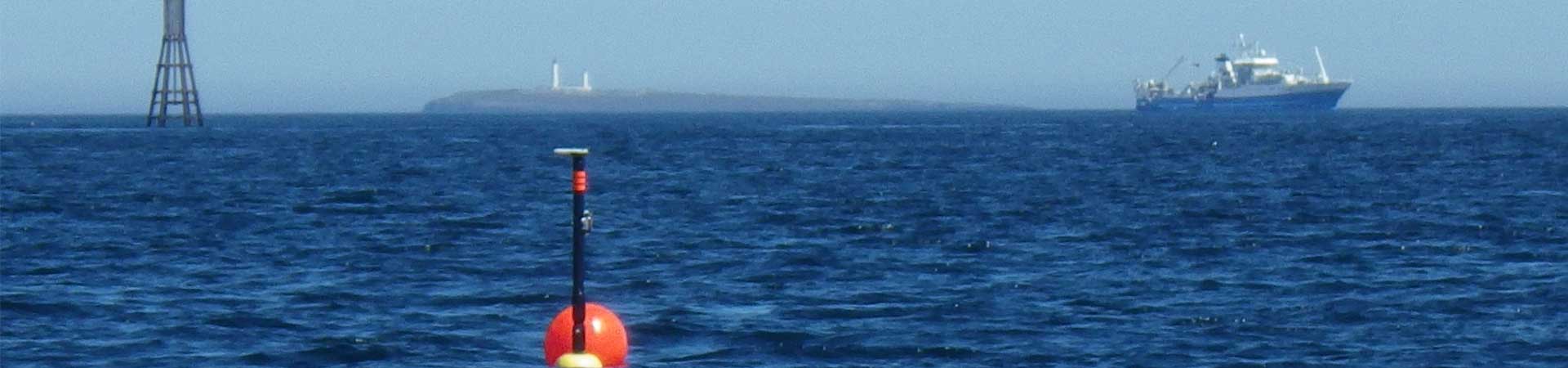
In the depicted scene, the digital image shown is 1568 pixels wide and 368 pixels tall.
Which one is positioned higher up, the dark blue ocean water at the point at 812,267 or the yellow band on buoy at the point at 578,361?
the yellow band on buoy at the point at 578,361

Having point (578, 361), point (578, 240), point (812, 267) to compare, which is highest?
point (578, 240)

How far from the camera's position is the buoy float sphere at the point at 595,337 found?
14102 millimetres

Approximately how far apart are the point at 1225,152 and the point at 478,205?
39381 mm

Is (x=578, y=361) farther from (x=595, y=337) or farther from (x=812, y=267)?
(x=812, y=267)

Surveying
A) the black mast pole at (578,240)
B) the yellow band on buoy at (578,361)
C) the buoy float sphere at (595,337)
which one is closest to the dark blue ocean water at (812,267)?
the buoy float sphere at (595,337)

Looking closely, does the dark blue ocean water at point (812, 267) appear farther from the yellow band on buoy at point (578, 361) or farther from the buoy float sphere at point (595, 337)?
the yellow band on buoy at point (578, 361)

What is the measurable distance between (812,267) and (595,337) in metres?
13.6

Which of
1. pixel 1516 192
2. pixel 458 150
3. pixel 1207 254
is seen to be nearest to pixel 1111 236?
pixel 1207 254

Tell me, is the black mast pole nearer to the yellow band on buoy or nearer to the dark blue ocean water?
the yellow band on buoy

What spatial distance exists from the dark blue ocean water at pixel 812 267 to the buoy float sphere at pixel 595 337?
14.9ft

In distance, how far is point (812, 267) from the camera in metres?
27.7

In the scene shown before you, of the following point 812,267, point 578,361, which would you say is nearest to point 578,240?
point 578,361

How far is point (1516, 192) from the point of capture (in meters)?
45.0

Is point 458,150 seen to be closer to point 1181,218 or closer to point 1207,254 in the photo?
point 1181,218
